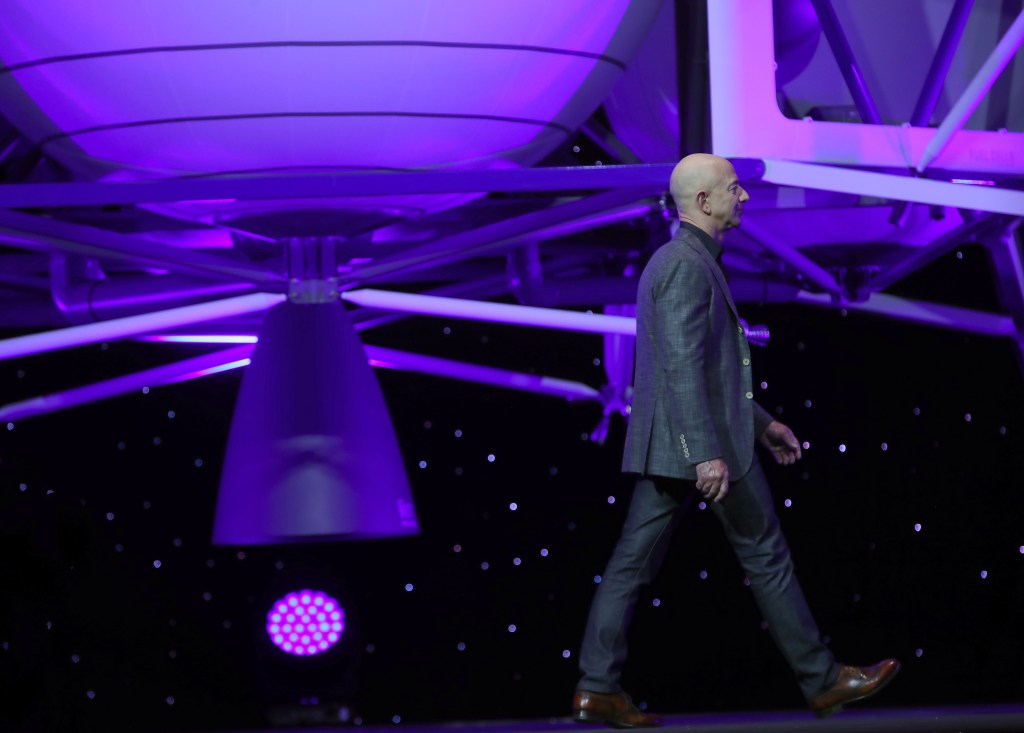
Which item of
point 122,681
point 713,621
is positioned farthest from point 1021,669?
point 122,681

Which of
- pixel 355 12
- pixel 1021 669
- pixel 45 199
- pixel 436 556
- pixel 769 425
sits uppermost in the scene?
pixel 355 12

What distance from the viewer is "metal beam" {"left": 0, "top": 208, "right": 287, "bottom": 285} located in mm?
5648

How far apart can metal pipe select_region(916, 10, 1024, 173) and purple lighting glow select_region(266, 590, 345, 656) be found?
388 centimetres

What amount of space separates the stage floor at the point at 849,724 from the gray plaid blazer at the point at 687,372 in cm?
67

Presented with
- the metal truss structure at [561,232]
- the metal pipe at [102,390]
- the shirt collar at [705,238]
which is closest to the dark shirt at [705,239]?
the shirt collar at [705,238]

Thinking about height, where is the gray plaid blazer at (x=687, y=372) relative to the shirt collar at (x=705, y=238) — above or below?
below

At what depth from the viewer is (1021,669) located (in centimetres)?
903

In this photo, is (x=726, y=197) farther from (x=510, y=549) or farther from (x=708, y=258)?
(x=510, y=549)

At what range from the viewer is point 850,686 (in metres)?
4.59

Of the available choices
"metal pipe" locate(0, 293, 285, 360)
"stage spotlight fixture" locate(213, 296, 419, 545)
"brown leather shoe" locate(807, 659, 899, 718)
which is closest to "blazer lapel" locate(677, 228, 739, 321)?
"brown leather shoe" locate(807, 659, 899, 718)

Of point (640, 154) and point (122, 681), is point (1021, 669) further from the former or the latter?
point (122, 681)

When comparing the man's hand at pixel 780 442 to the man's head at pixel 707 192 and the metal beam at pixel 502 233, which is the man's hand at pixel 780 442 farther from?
the metal beam at pixel 502 233

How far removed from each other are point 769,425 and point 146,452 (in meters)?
4.70

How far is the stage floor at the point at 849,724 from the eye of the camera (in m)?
4.49
